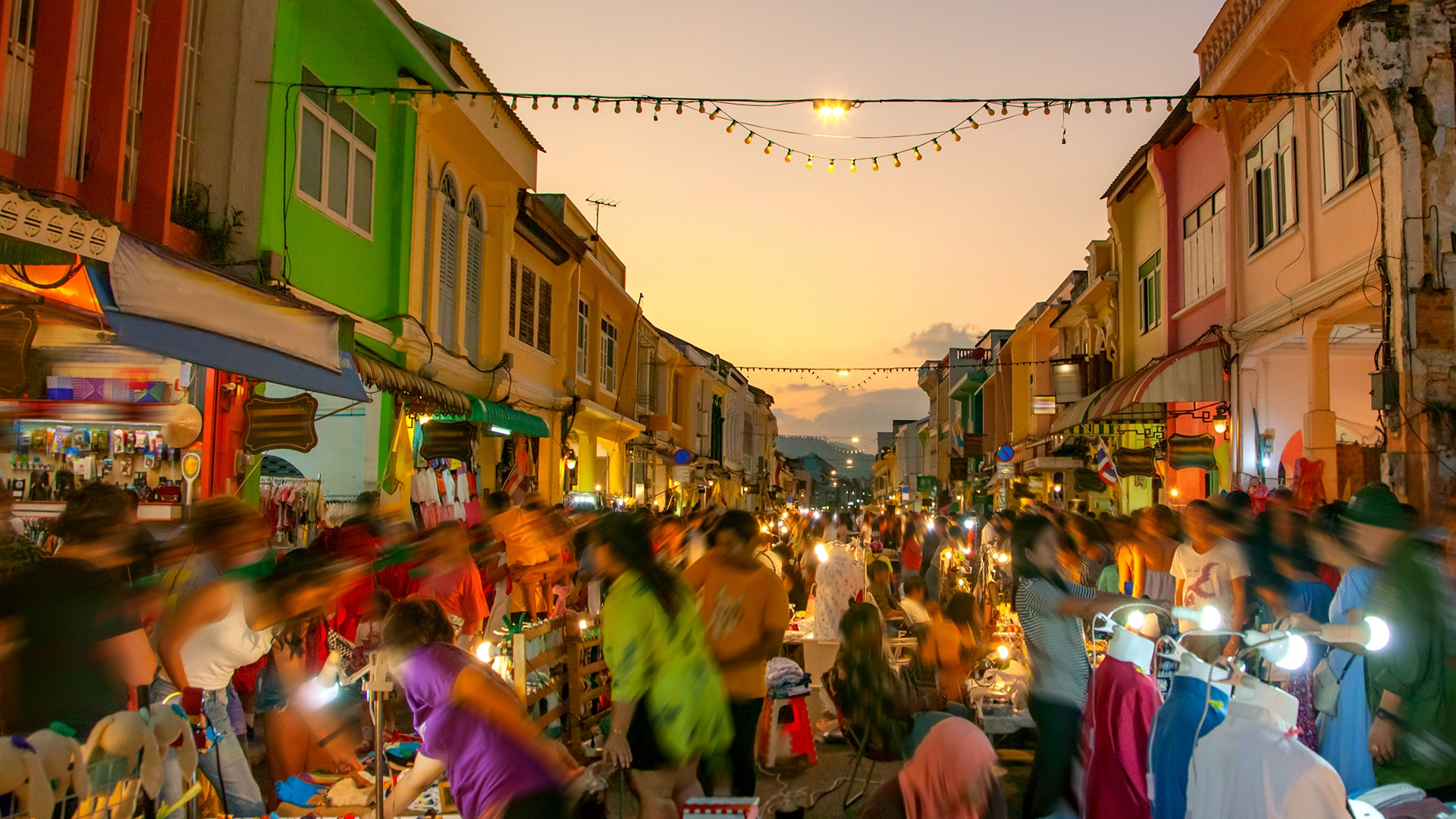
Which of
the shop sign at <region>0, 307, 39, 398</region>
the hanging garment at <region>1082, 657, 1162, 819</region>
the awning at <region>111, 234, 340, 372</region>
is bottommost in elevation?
the hanging garment at <region>1082, 657, 1162, 819</region>

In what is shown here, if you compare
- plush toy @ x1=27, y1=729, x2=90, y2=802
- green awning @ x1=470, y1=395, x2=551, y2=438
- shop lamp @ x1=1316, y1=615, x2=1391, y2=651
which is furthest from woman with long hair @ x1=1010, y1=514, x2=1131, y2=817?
green awning @ x1=470, y1=395, x2=551, y2=438

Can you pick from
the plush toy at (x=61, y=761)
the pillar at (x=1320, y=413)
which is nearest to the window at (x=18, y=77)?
the plush toy at (x=61, y=761)

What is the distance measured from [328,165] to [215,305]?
4.05 metres

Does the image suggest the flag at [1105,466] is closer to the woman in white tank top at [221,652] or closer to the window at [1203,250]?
the window at [1203,250]

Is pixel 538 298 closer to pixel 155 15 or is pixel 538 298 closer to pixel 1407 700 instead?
pixel 155 15

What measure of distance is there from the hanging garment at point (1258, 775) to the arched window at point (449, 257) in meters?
11.7

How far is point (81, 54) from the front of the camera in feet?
24.1

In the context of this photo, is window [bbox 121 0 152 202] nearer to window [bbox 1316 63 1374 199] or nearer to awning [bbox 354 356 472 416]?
awning [bbox 354 356 472 416]

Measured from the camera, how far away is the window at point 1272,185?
11.5 metres

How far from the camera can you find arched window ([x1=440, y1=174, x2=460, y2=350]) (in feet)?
44.0

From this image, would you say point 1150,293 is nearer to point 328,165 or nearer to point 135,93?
point 328,165

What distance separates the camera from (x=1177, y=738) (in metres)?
3.77

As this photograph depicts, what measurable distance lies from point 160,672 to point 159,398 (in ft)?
11.1

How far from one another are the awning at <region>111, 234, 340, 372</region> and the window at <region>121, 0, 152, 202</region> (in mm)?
1671
